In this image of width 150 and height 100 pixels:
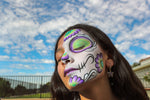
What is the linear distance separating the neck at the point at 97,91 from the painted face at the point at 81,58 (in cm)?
15

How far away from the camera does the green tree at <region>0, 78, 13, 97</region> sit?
41.2 feet

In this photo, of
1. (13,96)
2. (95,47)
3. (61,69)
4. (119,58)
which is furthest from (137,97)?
(13,96)

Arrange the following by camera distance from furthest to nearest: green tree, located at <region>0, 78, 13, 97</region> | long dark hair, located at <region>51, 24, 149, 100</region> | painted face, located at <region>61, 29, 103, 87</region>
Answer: green tree, located at <region>0, 78, 13, 97</region>, long dark hair, located at <region>51, 24, 149, 100</region>, painted face, located at <region>61, 29, 103, 87</region>

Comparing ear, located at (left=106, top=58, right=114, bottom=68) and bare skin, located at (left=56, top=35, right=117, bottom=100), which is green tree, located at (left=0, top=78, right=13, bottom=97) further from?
ear, located at (left=106, top=58, right=114, bottom=68)

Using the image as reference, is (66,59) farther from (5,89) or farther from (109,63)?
(5,89)

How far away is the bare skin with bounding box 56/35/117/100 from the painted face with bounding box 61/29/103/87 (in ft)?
0.21

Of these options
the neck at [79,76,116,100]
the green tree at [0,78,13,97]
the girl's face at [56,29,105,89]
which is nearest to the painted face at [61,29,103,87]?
the girl's face at [56,29,105,89]

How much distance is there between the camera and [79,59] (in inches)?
64.4

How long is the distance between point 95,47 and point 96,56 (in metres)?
0.13

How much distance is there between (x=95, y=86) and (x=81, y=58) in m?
0.41

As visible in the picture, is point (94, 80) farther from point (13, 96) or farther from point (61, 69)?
point (13, 96)

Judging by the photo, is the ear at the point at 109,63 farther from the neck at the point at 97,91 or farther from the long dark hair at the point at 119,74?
the neck at the point at 97,91

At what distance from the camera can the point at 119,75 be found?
2.07 m

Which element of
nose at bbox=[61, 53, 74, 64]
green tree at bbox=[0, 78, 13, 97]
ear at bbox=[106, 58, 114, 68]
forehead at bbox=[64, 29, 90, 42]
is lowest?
green tree at bbox=[0, 78, 13, 97]
